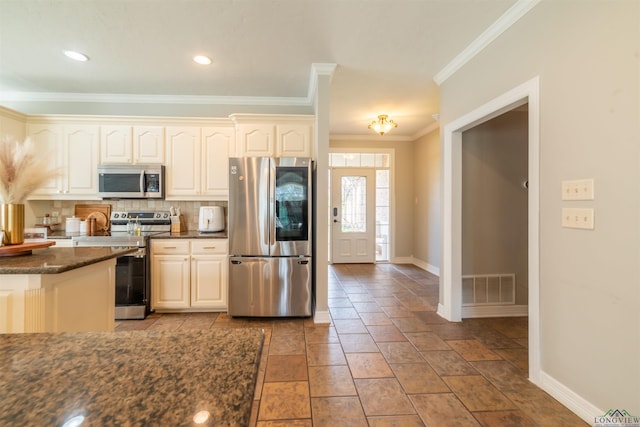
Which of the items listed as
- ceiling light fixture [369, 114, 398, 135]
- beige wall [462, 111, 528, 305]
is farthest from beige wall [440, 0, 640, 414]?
ceiling light fixture [369, 114, 398, 135]

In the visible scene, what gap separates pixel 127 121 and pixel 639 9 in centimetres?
420

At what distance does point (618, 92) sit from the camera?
1408 mm

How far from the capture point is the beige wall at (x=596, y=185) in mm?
1368

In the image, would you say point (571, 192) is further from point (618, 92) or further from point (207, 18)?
point (207, 18)

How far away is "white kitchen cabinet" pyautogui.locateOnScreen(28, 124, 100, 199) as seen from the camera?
10.6 feet

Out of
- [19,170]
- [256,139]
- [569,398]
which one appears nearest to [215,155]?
[256,139]

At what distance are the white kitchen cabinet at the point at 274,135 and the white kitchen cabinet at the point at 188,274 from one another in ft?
3.62

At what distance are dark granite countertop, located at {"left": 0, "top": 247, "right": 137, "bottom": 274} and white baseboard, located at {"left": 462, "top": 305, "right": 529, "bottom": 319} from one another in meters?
3.17

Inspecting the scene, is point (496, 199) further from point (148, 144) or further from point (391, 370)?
point (148, 144)

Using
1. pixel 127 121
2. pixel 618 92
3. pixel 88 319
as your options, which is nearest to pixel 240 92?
pixel 127 121

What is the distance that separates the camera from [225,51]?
257 cm

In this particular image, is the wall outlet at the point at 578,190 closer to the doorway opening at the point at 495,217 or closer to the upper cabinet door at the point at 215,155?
the doorway opening at the point at 495,217

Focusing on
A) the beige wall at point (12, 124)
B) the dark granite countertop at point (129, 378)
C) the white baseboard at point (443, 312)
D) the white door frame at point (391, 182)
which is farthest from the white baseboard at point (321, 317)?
the beige wall at point (12, 124)

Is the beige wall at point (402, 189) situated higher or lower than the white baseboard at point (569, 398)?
higher
